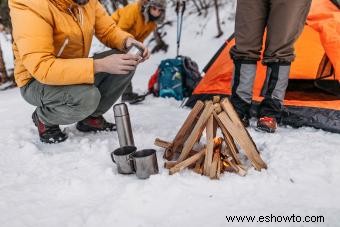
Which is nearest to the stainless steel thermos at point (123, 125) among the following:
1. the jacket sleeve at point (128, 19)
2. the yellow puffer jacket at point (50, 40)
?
the yellow puffer jacket at point (50, 40)

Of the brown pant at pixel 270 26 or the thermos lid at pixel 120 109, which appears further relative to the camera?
the brown pant at pixel 270 26

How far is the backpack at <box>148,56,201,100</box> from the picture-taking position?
4.39 metres

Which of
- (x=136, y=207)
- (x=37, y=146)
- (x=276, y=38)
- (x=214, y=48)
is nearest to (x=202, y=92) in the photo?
(x=276, y=38)

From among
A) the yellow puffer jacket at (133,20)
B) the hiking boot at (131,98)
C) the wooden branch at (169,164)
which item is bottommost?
the hiking boot at (131,98)

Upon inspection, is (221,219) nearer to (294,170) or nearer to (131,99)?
(294,170)

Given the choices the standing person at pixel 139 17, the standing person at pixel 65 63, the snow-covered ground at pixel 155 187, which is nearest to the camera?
the snow-covered ground at pixel 155 187

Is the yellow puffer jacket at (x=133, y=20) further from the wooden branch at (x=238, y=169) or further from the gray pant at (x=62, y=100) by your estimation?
the wooden branch at (x=238, y=169)

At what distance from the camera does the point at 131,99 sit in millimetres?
4375

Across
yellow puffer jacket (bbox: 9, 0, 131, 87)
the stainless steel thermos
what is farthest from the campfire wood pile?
yellow puffer jacket (bbox: 9, 0, 131, 87)

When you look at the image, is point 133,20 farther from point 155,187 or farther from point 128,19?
point 155,187

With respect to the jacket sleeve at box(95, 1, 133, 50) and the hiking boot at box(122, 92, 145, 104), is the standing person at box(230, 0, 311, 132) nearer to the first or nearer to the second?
the jacket sleeve at box(95, 1, 133, 50)

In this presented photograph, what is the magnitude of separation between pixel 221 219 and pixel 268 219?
0.20 meters

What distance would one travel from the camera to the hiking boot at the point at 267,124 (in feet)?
9.00

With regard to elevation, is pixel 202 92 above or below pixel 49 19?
below
